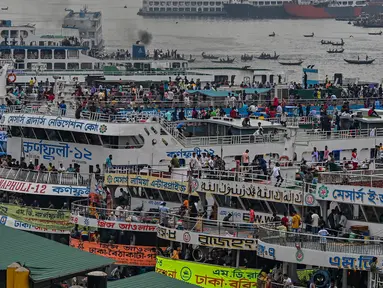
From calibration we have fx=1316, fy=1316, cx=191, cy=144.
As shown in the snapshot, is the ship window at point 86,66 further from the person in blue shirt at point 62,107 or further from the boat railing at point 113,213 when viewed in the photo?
the boat railing at point 113,213

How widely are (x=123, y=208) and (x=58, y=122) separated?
19.0 ft

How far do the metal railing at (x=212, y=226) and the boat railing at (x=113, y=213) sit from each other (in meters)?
1.52

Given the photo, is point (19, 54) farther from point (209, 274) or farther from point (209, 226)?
point (209, 274)

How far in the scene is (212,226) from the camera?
97.9ft

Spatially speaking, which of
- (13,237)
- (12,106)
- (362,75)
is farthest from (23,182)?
(362,75)

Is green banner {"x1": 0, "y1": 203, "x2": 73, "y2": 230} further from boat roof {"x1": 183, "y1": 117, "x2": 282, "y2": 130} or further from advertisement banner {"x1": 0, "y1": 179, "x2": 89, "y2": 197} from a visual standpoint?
boat roof {"x1": 183, "y1": 117, "x2": 282, "y2": 130}

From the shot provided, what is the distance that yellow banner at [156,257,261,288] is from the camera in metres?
28.3

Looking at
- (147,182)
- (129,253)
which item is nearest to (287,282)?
(129,253)

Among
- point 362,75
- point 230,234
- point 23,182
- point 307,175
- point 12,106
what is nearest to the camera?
point 230,234

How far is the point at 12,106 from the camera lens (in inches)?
1655

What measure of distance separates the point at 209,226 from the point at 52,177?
7464 millimetres

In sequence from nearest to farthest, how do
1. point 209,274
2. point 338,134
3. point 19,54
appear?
point 209,274 → point 338,134 → point 19,54

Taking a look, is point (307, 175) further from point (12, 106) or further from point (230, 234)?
point (12, 106)

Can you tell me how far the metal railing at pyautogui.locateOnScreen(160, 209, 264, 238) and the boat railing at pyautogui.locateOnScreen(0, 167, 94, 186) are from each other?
20.1 feet
